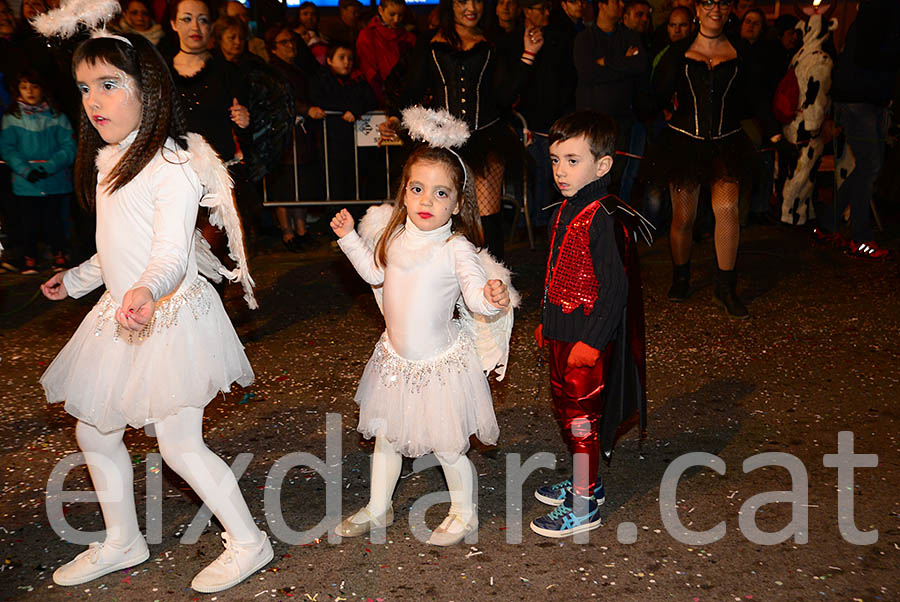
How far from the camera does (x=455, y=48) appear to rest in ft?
19.1

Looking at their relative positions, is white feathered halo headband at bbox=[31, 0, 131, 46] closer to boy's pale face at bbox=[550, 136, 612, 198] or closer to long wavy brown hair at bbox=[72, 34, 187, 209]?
long wavy brown hair at bbox=[72, 34, 187, 209]

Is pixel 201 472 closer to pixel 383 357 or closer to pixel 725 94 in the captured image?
pixel 383 357

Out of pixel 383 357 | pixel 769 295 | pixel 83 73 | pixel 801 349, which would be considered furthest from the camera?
pixel 769 295

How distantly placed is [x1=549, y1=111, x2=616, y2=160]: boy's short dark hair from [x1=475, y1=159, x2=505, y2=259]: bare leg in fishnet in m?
2.42

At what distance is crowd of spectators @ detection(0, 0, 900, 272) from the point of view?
569cm

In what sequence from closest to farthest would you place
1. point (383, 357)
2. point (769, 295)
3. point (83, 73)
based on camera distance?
1. point (83, 73)
2. point (383, 357)
3. point (769, 295)

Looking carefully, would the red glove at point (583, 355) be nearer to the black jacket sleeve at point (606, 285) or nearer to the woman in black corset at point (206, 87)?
the black jacket sleeve at point (606, 285)

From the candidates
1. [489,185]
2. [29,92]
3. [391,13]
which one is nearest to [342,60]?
[391,13]

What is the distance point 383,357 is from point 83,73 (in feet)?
4.76

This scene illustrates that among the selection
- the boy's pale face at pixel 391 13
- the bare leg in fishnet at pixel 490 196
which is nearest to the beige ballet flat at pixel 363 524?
the bare leg in fishnet at pixel 490 196

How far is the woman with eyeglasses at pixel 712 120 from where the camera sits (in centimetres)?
604

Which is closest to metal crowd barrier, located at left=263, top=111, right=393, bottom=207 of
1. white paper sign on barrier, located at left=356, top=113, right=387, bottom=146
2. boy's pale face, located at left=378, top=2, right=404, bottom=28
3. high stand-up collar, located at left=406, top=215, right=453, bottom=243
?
white paper sign on barrier, located at left=356, top=113, right=387, bottom=146

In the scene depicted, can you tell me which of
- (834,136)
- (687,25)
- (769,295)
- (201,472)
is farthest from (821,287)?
(201,472)

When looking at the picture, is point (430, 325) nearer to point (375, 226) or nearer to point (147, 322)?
point (375, 226)
